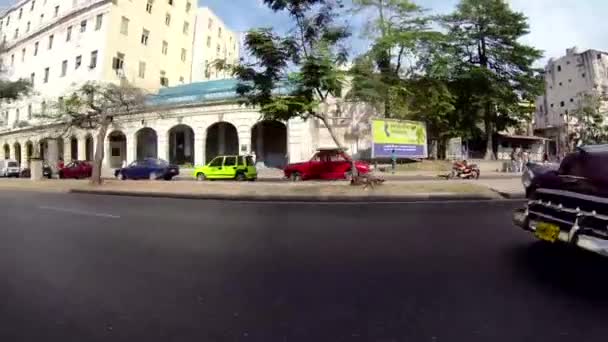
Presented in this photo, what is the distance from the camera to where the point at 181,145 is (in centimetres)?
3756

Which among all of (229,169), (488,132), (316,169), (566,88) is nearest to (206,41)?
(229,169)

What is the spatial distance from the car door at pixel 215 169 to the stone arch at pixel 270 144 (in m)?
8.45

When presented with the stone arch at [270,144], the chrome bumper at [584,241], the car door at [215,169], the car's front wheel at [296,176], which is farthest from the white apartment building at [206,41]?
the chrome bumper at [584,241]

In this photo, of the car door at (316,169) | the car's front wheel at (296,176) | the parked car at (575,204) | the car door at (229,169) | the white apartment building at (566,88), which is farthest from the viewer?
the white apartment building at (566,88)

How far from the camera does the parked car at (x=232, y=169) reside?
24469 millimetres

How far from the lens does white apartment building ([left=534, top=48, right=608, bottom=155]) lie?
4925 cm

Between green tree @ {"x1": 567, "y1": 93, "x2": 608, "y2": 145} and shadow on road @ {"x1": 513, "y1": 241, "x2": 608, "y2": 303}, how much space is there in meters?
40.5

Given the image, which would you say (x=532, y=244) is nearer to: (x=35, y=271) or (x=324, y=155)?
(x=35, y=271)

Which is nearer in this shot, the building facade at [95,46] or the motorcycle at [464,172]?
the motorcycle at [464,172]

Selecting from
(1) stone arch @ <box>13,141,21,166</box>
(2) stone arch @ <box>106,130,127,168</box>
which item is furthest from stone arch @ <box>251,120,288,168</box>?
(1) stone arch @ <box>13,141,21,166</box>

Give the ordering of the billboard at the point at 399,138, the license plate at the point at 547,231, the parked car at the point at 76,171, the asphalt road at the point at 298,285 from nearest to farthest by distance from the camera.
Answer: the asphalt road at the point at 298,285 < the license plate at the point at 547,231 < the billboard at the point at 399,138 < the parked car at the point at 76,171

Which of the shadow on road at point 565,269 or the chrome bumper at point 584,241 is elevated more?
the chrome bumper at point 584,241

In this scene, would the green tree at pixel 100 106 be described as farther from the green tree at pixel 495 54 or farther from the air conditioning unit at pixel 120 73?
the green tree at pixel 495 54

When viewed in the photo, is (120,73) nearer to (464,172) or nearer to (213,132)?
(213,132)
